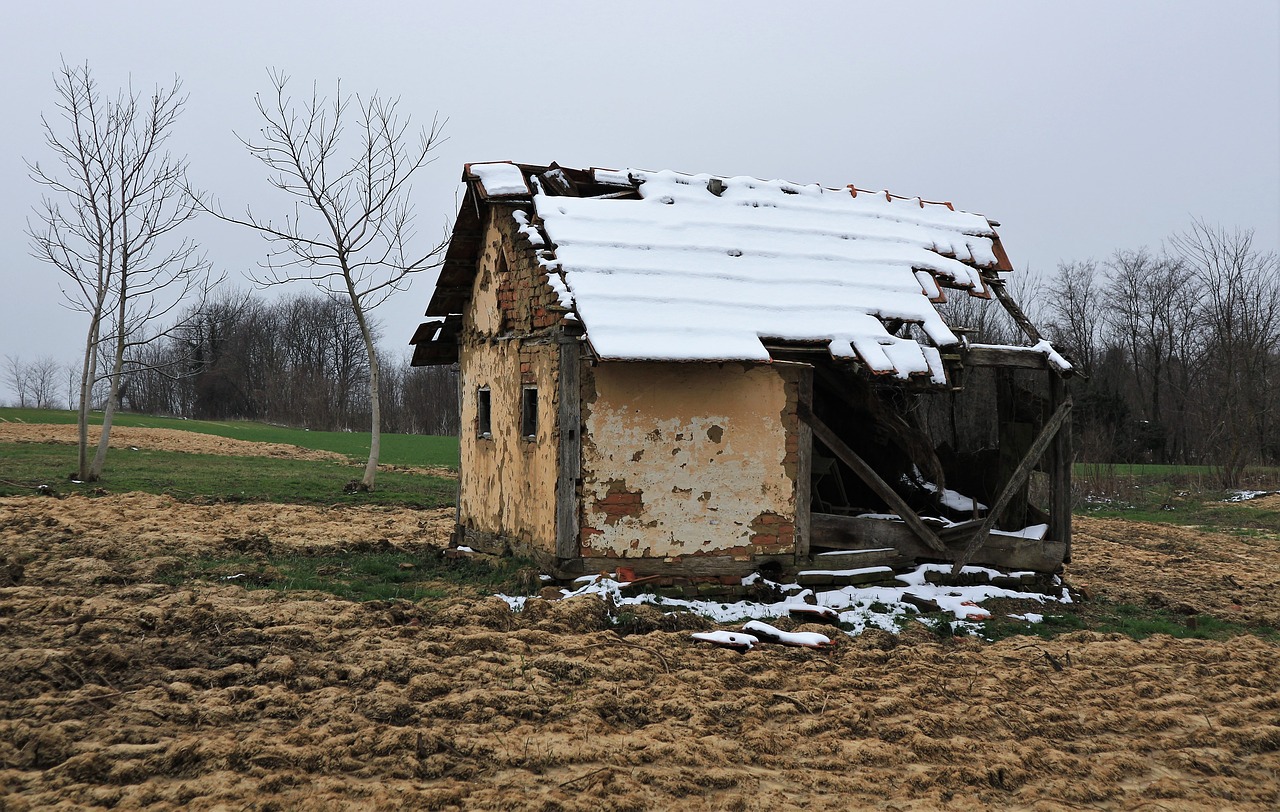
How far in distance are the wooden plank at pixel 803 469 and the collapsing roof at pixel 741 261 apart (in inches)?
20.2

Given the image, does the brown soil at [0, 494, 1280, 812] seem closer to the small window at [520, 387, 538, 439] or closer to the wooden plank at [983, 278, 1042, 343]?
the small window at [520, 387, 538, 439]

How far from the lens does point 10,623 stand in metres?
7.71

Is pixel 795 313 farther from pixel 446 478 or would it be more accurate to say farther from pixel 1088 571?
pixel 446 478

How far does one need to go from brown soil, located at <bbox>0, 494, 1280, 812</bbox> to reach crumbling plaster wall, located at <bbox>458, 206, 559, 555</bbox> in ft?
6.11

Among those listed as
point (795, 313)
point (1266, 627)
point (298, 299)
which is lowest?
point (1266, 627)

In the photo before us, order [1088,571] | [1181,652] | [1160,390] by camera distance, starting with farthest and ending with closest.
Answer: [1160,390] → [1088,571] → [1181,652]

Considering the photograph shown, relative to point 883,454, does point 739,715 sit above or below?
below

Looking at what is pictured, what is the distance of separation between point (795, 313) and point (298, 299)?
81673 mm

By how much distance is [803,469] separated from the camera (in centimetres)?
1044

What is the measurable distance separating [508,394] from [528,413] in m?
0.58

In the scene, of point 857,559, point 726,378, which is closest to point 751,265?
point 726,378

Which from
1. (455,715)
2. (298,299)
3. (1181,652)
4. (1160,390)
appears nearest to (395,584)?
(455,715)

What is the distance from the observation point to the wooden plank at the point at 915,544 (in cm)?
1073

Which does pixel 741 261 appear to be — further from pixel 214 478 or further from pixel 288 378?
pixel 288 378
